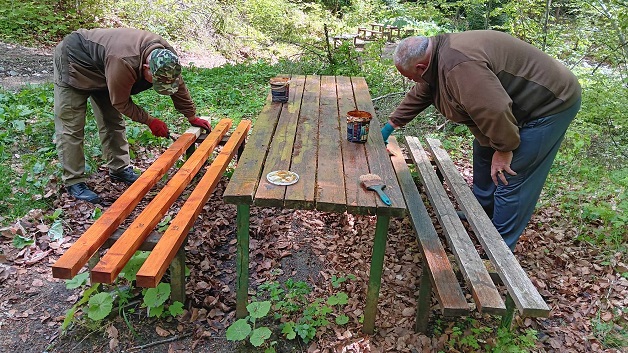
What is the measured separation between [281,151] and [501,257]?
147 centimetres

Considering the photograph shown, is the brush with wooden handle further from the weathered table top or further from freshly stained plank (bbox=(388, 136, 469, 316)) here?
freshly stained plank (bbox=(388, 136, 469, 316))

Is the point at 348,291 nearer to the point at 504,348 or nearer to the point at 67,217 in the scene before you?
the point at 504,348

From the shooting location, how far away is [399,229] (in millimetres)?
3797

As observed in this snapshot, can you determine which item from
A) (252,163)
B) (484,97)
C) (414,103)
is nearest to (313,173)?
(252,163)

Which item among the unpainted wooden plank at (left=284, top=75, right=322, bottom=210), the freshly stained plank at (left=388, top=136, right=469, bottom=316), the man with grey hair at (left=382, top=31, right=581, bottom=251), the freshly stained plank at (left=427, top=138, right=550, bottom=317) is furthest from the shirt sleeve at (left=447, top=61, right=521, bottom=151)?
the unpainted wooden plank at (left=284, top=75, right=322, bottom=210)

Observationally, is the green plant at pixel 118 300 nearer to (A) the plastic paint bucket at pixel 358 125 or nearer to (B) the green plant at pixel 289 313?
(B) the green plant at pixel 289 313

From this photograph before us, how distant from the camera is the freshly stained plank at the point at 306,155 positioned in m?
2.24

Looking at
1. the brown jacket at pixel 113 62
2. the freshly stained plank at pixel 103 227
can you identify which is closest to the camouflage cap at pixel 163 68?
the brown jacket at pixel 113 62

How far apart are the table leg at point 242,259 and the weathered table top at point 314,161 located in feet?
0.60

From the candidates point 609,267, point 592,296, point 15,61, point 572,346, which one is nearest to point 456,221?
point 572,346

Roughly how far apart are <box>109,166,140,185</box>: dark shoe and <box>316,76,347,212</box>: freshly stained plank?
6.46ft

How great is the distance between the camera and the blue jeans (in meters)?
2.76

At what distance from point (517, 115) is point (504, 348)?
1426 millimetres

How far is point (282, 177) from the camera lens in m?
2.46
